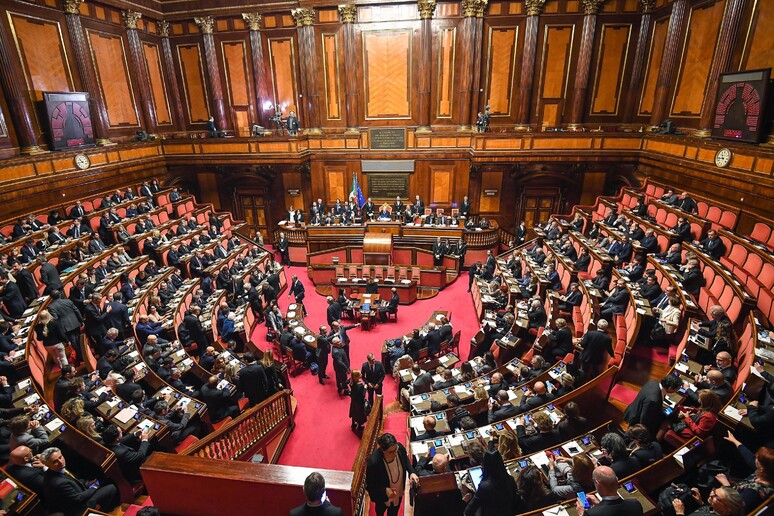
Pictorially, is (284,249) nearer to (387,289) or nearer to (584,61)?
(387,289)

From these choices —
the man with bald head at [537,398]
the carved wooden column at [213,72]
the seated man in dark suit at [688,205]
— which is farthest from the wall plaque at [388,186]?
the man with bald head at [537,398]

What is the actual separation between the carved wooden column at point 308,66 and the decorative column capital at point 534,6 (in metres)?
8.25

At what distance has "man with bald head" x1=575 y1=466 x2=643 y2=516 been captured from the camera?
2955mm

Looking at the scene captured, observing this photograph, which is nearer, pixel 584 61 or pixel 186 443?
pixel 186 443

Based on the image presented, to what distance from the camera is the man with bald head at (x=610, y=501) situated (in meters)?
2.96

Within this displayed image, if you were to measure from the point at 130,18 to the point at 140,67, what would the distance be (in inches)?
65.4

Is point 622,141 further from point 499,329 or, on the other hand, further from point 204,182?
point 204,182

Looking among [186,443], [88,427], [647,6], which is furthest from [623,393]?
[647,6]

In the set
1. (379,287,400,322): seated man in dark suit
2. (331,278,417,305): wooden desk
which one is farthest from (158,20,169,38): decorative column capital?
(379,287,400,322): seated man in dark suit

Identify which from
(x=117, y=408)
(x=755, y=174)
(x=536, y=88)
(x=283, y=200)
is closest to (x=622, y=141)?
(x=536, y=88)

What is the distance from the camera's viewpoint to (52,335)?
6.68 meters

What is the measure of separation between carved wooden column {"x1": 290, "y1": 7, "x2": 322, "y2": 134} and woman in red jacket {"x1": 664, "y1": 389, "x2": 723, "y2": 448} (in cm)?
1543

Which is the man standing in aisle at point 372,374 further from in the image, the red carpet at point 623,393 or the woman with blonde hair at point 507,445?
the red carpet at point 623,393

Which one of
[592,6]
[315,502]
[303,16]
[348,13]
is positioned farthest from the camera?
[303,16]
